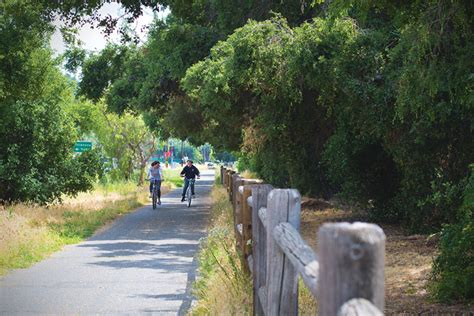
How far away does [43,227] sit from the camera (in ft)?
59.0

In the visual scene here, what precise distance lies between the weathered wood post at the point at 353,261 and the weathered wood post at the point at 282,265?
2.26 meters

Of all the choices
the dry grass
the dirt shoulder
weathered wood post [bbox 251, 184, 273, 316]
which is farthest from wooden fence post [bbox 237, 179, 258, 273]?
the dry grass

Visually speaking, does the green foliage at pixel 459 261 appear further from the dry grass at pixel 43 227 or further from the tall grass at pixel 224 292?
the dry grass at pixel 43 227

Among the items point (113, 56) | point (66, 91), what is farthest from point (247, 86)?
point (66, 91)

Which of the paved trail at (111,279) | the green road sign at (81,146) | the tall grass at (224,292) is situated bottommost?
the paved trail at (111,279)

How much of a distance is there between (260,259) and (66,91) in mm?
29467

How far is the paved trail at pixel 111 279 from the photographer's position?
9102mm

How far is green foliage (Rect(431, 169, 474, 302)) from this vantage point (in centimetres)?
878

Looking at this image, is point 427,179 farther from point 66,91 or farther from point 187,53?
point 66,91

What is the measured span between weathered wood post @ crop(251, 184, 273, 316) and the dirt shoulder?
2.48 meters

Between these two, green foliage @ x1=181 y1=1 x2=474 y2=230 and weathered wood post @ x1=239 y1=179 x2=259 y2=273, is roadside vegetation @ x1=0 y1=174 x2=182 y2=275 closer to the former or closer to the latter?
green foliage @ x1=181 y1=1 x2=474 y2=230

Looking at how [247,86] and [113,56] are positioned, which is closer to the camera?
[247,86]

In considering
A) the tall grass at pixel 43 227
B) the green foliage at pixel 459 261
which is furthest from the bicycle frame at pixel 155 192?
the green foliage at pixel 459 261

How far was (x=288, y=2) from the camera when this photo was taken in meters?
20.9
